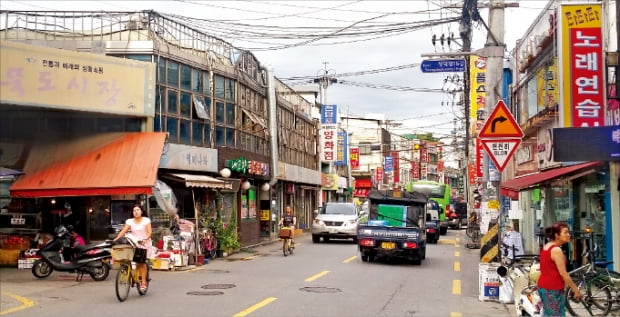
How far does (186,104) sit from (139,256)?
10.1 metres

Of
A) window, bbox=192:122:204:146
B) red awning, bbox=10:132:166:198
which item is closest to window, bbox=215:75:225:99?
window, bbox=192:122:204:146

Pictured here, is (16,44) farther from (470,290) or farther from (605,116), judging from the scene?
(605,116)


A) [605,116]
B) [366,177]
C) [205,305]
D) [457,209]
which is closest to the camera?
[205,305]

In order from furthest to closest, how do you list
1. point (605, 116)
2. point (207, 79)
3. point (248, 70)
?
point (248, 70) < point (207, 79) < point (605, 116)

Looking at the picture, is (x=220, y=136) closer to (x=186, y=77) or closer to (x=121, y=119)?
(x=186, y=77)

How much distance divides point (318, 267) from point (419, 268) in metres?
3.08

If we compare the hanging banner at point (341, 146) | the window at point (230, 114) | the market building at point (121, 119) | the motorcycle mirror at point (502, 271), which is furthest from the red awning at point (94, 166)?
the hanging banner at point (341, 146)

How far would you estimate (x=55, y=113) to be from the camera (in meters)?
18.8

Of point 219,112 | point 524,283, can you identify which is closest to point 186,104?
point 219,112

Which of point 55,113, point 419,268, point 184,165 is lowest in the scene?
point 419,268

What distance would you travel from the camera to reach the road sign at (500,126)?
1243cm

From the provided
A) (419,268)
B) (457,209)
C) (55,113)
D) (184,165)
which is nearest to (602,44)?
(419,268)

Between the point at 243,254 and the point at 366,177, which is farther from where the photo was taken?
the point at 366,177

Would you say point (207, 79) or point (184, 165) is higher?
point (207, 79)
